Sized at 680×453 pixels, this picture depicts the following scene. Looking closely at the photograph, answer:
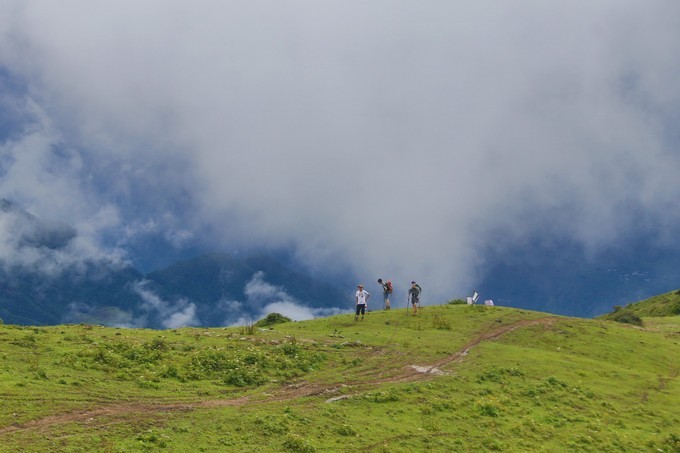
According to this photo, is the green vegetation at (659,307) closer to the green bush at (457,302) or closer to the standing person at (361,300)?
the green bush at (457,302)

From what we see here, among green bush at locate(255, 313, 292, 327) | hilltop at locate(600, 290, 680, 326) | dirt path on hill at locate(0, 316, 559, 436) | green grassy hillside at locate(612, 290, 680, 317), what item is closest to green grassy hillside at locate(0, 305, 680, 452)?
dirt path on hill at locate(0, 316, 559, 436)

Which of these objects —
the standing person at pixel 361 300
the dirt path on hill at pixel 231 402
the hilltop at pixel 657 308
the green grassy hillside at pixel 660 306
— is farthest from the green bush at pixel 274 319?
the green grassy hillside at pixel 660 306

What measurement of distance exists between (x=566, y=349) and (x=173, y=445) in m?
35.0

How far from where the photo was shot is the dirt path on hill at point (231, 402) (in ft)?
62.8

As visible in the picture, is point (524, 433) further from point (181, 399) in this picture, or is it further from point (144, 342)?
point (144, 342)

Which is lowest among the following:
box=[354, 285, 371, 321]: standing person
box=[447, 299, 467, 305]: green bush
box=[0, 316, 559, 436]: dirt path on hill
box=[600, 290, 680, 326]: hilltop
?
box=[0, 316, 559, 436]: dirt path on hill

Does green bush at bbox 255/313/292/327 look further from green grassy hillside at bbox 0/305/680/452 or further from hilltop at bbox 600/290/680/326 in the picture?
hilltop at bbox 600/290/680/326

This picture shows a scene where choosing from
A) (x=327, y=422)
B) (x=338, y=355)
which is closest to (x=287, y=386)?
(x=327, y=422)

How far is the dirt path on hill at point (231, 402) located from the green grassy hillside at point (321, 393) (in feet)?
0.31

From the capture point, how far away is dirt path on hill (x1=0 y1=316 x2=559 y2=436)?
1916 cm

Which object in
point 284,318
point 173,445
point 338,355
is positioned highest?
point 284,318

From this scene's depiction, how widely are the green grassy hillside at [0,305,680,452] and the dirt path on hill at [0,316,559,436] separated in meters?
0.09

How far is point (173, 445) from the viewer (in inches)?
728

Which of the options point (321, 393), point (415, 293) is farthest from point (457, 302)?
point (321, 393)
